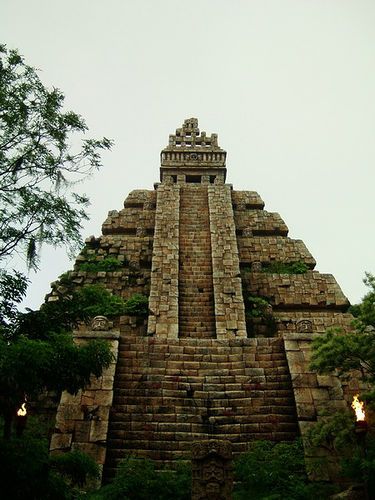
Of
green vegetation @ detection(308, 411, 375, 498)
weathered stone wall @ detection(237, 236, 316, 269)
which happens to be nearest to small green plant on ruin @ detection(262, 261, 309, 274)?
weathered stone wall @ detection(237, 236, 316, 269)

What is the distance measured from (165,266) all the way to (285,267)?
4.90m

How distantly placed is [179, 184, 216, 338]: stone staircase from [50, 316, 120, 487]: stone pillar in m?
4.93

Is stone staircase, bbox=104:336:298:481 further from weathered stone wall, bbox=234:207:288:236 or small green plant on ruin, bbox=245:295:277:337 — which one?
weathered stone wall, bbox=234:207:288:236

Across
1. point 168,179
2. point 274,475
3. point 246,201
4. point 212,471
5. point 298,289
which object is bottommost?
point 212,471

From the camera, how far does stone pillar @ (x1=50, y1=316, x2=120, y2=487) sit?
898 cm

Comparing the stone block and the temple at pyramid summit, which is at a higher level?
the temple at pyramid summit

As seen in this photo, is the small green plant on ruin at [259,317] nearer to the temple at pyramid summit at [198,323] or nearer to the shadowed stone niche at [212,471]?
the temple at pyramid summit at [198,323]

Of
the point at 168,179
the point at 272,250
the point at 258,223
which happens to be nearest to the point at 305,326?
the point at 272,250

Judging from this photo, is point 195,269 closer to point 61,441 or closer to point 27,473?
point 61,441

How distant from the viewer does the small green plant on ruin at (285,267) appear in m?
18.7

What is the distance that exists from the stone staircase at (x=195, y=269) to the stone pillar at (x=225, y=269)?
0.96 ft

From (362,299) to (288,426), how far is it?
10.2 ft

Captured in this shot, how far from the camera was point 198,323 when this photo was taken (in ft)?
50.0

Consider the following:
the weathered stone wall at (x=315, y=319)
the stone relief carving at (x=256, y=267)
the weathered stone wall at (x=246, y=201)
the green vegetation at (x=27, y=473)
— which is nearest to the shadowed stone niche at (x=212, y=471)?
the green vegetation at (x=27, y=473)
